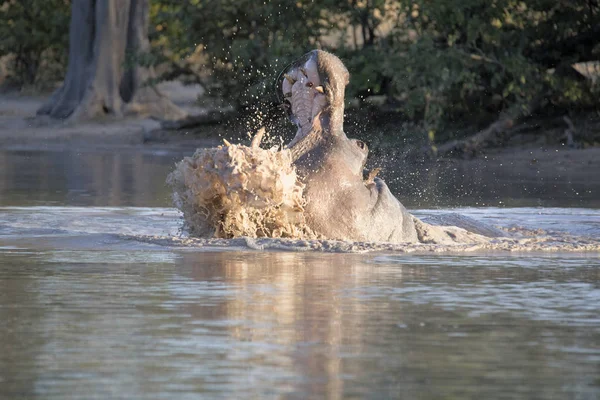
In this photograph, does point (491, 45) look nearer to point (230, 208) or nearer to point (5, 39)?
point (230, 208)

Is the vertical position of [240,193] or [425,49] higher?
[425,49]

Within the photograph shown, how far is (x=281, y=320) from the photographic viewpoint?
7332mm

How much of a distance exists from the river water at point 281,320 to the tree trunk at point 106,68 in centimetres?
2364

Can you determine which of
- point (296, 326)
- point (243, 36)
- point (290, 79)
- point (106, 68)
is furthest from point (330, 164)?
point (106, 68)

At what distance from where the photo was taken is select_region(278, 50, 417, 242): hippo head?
10961mm

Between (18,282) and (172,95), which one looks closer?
(18,282)

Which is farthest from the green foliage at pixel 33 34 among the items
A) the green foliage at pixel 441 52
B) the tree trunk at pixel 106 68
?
the green foliage at pixel 441 52

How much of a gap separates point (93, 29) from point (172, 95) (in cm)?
1230

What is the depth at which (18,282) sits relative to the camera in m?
8.77

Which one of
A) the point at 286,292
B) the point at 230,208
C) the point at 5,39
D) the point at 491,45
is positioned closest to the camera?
the point at 286,292

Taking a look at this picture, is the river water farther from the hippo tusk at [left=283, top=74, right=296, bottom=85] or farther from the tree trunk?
the tree trunk

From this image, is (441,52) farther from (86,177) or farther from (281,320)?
(281,320)

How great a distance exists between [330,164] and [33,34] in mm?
34880

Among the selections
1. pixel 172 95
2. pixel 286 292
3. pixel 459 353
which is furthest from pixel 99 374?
pixel 172 95
